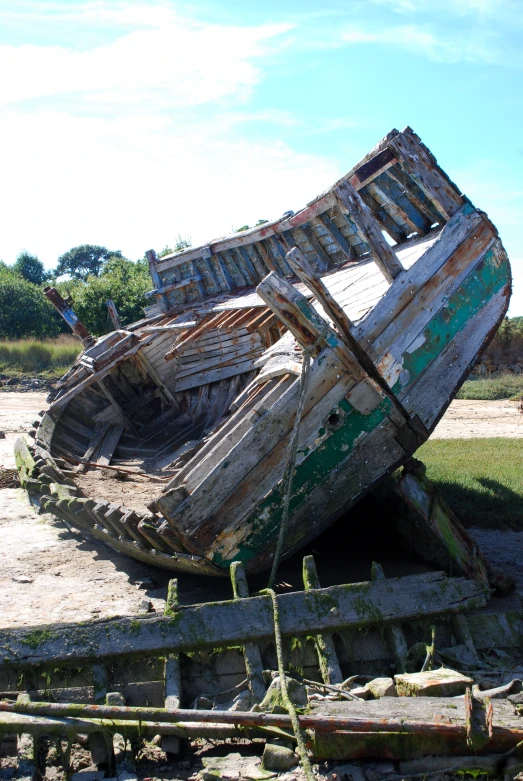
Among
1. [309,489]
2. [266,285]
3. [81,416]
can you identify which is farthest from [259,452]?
[81,416]

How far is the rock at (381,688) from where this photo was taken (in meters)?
4.03

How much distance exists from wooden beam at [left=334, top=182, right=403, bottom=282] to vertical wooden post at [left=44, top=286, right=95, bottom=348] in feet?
25.8

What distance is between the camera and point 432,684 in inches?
157

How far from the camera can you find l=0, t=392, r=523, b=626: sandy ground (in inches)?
224

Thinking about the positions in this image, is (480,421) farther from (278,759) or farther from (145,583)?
(278,759)

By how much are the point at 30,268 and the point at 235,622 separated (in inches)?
2257

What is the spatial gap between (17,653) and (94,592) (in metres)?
→ 1.88

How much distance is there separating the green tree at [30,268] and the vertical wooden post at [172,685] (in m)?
55.9

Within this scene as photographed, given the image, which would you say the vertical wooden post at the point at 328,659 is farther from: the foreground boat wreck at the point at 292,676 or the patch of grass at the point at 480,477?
the patch of grass at the point at 480,477

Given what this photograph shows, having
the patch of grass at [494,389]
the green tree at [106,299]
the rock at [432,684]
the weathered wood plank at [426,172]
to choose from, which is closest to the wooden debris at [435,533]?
the rock at [432,684]

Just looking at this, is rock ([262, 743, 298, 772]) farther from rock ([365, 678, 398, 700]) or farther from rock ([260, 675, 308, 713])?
rock ([365, 678, 398, 700])

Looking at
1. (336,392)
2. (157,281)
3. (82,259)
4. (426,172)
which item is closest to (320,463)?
(336,392)

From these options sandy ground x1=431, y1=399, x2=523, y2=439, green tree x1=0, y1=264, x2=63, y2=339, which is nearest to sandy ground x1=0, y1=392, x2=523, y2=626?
Result: sandy ground x1=431, y1=399, x2=523, y2=439

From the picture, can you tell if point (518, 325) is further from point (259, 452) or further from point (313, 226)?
point (259, 452)
